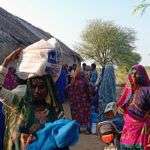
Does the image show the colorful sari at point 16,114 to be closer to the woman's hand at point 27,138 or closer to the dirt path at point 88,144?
the woman's hand at point 27,138

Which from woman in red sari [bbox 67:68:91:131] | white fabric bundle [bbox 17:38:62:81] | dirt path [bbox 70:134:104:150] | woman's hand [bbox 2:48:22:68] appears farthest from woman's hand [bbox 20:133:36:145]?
woman in red sari [bbox 67:68:91:131]

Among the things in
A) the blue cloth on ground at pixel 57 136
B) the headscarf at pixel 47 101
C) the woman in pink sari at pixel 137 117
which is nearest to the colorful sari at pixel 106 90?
the woman in pink sari at pixel 137 117

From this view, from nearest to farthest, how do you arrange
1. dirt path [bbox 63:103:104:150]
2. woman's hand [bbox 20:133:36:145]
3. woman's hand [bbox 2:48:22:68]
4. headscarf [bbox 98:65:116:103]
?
woman's hand [bbox 20:133:36:145] → woman's hand [bbox 2:48:22:68] → dirt path [bbox 63:103:104:150] → headscarf [bbox 98:65:116:103]

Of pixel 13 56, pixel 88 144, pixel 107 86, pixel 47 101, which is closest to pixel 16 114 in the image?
pixel 47 101

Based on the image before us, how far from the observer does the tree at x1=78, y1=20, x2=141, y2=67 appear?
67.8 m

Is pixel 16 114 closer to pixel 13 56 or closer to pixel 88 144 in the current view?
pixel 13 56

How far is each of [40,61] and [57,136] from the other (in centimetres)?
83

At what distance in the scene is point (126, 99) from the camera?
276 inches

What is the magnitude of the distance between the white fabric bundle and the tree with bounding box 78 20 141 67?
204ft

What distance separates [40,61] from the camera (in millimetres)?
4176

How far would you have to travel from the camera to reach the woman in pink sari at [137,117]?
6641mm

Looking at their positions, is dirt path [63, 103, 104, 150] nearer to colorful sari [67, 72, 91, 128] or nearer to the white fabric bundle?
colorful sari [67, 72, 91, 128]

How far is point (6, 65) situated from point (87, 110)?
969 cm

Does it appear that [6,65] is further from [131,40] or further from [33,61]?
[131,40]
